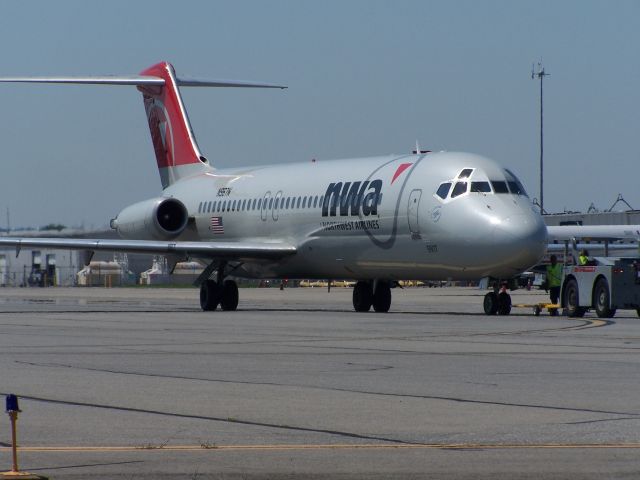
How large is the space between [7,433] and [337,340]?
1069 cm

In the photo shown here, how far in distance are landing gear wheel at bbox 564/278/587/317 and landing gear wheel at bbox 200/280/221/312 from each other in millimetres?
9341

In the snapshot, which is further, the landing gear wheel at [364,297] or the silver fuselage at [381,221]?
the landing gear wheel at [364,297]

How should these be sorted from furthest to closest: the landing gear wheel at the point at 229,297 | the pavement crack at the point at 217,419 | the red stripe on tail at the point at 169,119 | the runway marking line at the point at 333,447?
1. the red stripe on tail at the point at 169,119
2. the landing gear wheel at the point at 229,297
3. the pavement crack at the point at 217,419
4. the runway marking line at the point at 333,447

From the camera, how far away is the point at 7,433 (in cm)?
989

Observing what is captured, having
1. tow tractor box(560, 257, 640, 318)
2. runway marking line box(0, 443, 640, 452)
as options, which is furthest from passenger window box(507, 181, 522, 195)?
runway marking line box(0, 443, 640, 452)

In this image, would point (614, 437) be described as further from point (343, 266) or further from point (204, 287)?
point (204, 287)

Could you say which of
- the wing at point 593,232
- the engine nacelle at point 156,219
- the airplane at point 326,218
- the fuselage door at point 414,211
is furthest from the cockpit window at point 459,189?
the wing at point 593,232

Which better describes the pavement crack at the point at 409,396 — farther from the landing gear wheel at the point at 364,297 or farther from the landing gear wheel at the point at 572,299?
the landing gear wheel at the point at 364,297

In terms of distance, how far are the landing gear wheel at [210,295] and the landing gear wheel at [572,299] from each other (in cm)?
934

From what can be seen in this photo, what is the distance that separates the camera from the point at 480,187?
2922cm

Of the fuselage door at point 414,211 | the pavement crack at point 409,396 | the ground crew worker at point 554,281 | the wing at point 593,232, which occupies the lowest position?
the pavement crack at point 409,396

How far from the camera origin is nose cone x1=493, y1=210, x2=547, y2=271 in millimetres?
27844

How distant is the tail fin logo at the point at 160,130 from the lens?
4200 cm

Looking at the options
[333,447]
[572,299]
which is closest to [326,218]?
[572,299]
